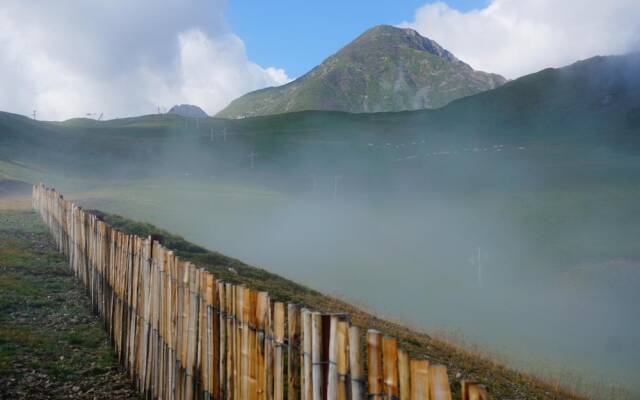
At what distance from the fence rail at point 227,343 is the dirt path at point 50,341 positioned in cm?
39

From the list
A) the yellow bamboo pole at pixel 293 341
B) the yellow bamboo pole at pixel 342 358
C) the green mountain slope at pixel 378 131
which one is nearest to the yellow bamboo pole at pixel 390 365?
the yellow bamboo pole at pixel 342 358

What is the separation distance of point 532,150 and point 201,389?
96.7 m

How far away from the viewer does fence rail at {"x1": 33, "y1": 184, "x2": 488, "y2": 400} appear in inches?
176

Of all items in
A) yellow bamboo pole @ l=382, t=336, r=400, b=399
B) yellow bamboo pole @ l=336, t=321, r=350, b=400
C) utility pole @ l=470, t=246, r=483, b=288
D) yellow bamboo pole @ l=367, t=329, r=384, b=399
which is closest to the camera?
yellow bamboo pole @ l=382, t=336, r=400, b=399

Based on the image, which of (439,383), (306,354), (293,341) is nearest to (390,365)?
(439,383)

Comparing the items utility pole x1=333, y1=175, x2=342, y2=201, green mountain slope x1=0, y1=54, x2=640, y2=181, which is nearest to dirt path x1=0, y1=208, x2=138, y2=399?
utility pole x1=333, y1=175, x2=342, y2=201

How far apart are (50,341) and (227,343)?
6.33 m

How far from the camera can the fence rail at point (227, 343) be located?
447cm

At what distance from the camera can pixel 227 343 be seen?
684 centimetres

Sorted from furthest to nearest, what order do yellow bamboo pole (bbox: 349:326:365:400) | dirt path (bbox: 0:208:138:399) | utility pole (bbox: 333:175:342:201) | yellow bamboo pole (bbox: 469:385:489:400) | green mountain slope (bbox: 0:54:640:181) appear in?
green mountain slope (bbox: 0:54:640:181) < utility pole (bbox: 333:175:342:201) < dirt path (bbox: 0:208:138:399) < yellow bamboo pole (bbox: 349:326:365:400) < yellow bamboo pole (bbox: 469:385:489:400)

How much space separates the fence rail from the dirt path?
0.39 metres

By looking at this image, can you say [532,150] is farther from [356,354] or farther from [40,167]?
[356,354]

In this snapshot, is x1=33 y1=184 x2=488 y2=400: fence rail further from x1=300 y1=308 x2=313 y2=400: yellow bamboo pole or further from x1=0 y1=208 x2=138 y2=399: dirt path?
x1=0 y1=208 x2=138 y2=399: dirt path

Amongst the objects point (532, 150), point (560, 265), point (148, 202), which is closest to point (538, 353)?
point (560, 265)
